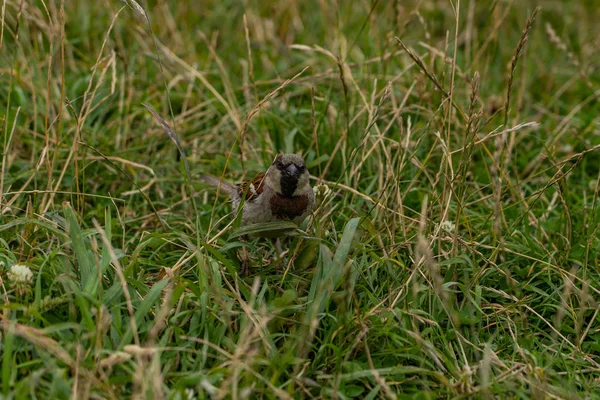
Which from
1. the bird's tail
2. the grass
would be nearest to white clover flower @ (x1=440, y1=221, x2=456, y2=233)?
the grass

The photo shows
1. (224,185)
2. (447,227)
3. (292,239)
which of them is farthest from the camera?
(224,185)

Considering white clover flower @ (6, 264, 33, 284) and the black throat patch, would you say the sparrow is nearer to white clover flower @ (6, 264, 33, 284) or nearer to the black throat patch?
the black throat patch

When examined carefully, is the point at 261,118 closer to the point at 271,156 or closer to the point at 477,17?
the point at 271,156

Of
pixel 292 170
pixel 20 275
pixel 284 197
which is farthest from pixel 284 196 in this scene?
pixel 20 275

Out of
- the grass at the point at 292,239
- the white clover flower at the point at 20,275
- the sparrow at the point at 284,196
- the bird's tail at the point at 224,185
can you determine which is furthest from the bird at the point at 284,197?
the white clover flower at the point at 20,275

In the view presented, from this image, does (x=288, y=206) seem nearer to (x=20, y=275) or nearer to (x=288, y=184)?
(x=288, y=184)

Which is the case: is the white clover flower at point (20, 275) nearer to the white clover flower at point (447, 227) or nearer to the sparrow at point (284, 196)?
the sparrow at point (284, 196)

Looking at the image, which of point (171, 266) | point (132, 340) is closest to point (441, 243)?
point (171, 266)
